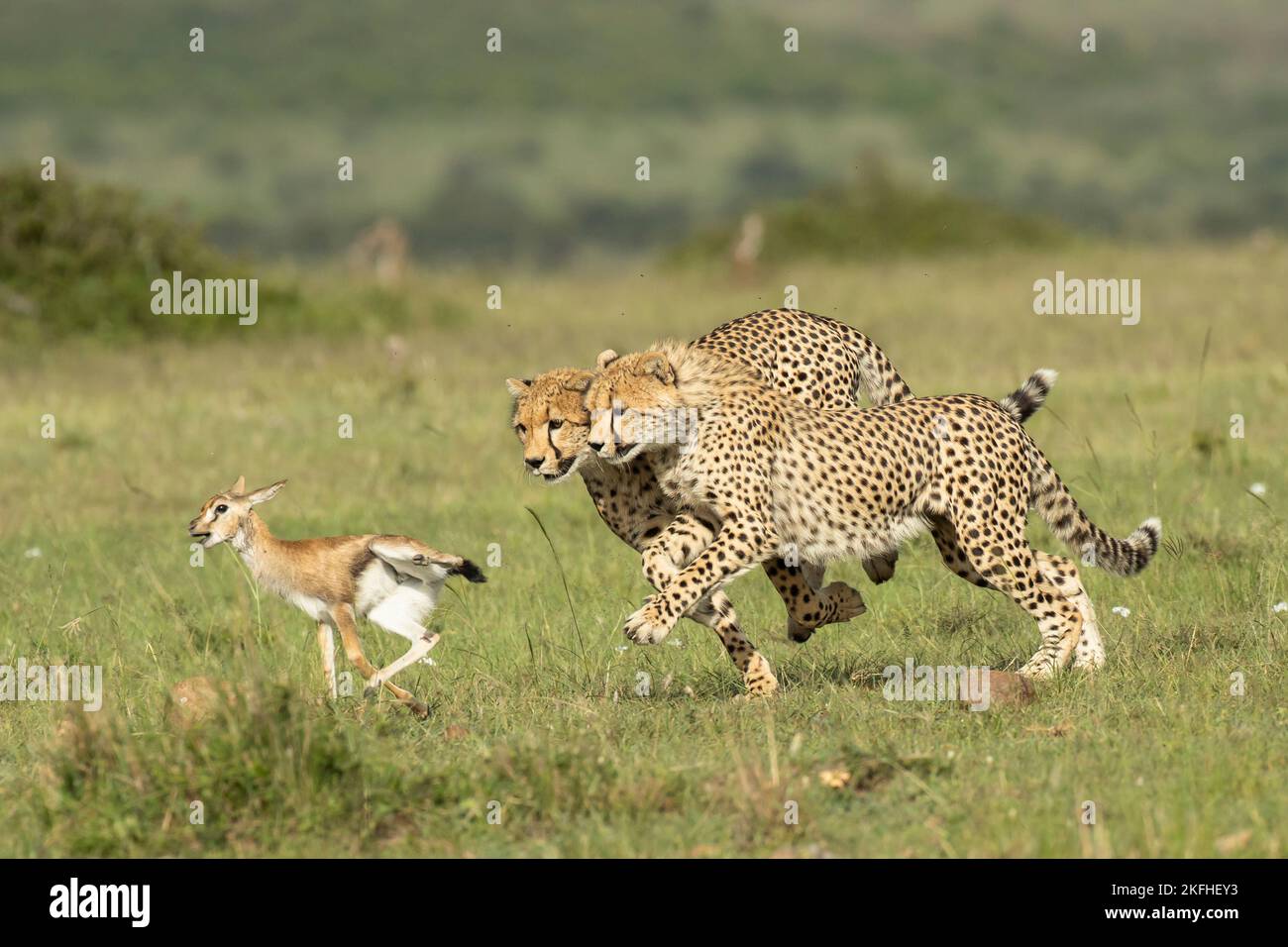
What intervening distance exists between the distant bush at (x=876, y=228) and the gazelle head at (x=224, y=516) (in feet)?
63.2

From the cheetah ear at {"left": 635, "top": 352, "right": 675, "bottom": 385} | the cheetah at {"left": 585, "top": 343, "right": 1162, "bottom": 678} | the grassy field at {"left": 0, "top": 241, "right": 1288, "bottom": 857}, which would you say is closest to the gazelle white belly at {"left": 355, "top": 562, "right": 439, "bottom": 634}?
the grassy field at {"left": 0, "top": 241, "right": 1288, "bottom": 857}

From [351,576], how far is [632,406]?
1.11 m

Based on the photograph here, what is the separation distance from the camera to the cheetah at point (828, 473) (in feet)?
20.7

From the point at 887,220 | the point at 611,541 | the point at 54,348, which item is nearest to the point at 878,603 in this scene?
the point at 611,541

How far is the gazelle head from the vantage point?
662cm

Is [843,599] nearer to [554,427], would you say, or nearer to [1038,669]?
[1038,669]

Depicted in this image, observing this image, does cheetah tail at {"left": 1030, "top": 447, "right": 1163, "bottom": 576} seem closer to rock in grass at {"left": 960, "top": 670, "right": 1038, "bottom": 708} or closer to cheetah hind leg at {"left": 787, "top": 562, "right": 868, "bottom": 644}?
cheetah hind leg at {"left": 787, "top": 562, "right": 868, "bottom": 644}

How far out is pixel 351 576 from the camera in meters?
6.47

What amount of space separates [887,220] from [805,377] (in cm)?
2096

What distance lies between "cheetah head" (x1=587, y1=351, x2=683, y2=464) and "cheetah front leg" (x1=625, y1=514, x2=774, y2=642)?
1.24 feet

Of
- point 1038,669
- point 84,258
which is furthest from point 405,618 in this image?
point 84,258

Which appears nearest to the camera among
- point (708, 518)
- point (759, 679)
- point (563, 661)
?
point (759, 679)

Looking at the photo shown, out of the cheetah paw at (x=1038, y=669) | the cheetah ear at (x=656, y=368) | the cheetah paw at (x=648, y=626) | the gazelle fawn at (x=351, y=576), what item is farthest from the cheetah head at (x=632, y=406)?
the cheetah paw at (x=1038, y=669)

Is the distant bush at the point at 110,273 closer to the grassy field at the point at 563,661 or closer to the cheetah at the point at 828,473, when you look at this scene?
the grassy field at the point at 563,661
